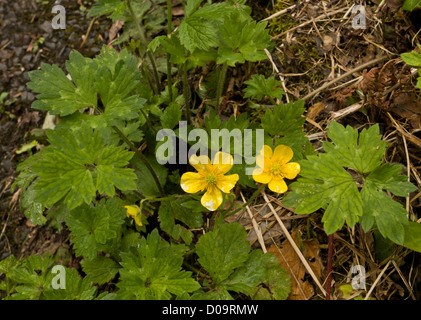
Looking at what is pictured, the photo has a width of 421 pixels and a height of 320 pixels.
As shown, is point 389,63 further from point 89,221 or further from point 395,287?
point 89,221

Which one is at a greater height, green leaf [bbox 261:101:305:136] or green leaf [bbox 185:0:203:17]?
green leaf [bbox 185:0:203:17]

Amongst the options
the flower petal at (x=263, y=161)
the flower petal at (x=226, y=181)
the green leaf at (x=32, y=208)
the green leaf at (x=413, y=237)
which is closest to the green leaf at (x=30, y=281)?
the green leaf at (x=32, y=208)

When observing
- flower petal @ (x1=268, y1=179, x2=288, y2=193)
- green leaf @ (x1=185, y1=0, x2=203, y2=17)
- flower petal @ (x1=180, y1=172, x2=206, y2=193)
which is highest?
green leaf @ (x1=185, y1=0, x2=203, y2=17)

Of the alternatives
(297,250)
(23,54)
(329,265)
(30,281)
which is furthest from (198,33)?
(23,54)

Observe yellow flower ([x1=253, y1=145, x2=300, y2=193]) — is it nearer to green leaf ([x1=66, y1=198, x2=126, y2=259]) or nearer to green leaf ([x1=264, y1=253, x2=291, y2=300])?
green leaf ([x1=264, y1=253, x2=291, y2=300])

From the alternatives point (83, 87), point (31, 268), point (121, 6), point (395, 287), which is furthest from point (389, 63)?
point (31, 268)

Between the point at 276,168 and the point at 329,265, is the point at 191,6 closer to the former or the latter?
the point at 276,168

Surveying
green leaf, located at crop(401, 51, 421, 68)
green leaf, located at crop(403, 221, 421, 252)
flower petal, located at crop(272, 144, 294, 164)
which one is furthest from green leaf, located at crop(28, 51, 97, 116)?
green leaf, located at crop(403, 221, 421, 252)
